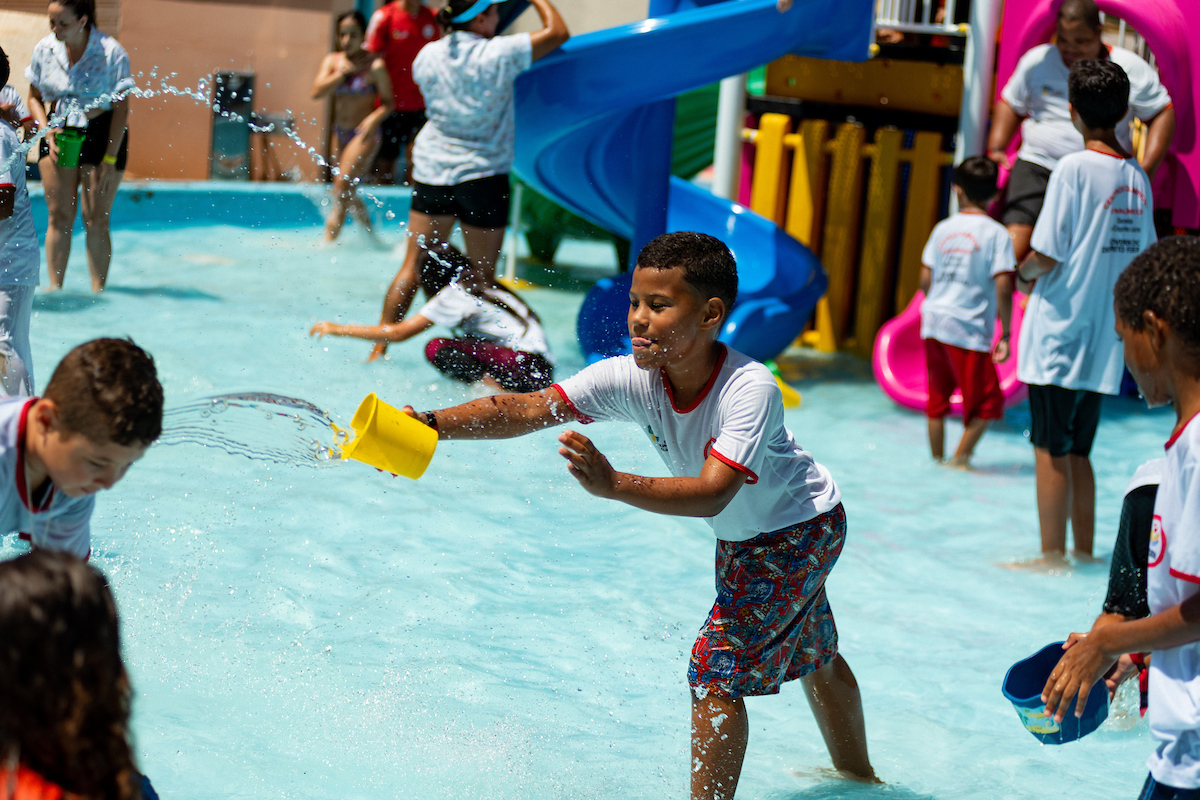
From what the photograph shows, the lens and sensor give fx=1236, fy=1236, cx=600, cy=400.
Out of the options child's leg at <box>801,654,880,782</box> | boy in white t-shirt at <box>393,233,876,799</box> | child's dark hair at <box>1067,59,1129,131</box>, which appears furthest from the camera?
child's dark hair at <box>1067,59,1129,131</box>

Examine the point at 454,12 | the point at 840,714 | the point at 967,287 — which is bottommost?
the point at 840,714

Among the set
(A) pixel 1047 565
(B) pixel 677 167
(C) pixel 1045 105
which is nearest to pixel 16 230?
(A) pixel 1047 565

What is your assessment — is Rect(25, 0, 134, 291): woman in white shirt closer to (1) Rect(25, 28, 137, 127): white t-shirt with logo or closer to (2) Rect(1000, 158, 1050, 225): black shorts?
(1) Rect(25, 28, 137, 127): white t-shirt with logo

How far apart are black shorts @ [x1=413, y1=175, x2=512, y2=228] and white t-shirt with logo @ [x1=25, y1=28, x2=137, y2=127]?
1872mm

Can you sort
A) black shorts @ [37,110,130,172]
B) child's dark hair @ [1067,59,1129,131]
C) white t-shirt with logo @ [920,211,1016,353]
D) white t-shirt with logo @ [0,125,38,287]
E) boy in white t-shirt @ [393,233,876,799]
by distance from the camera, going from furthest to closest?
black shorts @ [37,110,130,172]
white t-shirt with logo @ [920,211,1016,353]
child's dark hair @ [1067,59,1129,131]
white t-shirt with logo @ [0,125,38,287]
boy in white t-shirt @ [393,233,876,799]

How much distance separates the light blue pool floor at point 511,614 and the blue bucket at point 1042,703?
2.94 feet

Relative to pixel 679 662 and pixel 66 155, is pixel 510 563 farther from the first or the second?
pixel 66 155

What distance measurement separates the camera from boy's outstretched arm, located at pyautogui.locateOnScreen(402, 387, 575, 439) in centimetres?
280

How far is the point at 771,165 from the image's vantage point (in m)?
8.48

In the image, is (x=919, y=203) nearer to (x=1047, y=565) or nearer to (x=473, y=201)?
(x=473, y=201)

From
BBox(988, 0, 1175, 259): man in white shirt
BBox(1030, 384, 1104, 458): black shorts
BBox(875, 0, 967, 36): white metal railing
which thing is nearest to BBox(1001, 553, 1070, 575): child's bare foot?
BBox(1030, 384, 1104, 458): black shorts

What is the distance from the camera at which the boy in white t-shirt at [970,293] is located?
6055 mm

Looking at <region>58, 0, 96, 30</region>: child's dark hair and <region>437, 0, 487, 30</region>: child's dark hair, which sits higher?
<region>437, 0, 487, 30</region>: child's dark hair

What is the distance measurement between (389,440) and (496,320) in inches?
159
